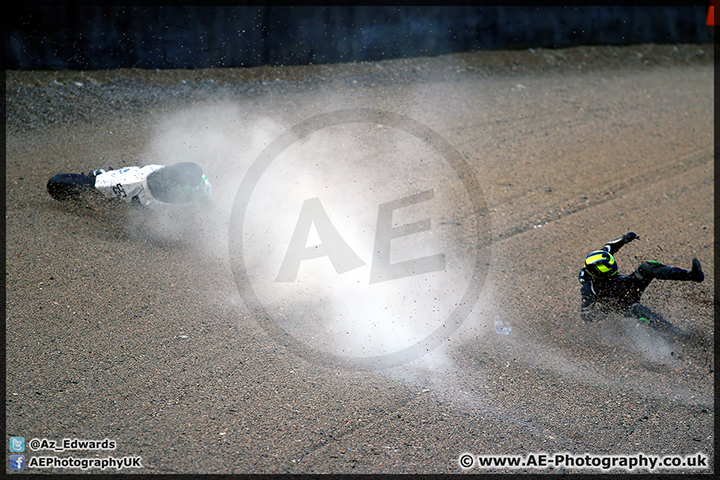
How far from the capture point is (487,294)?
8078 millimetres

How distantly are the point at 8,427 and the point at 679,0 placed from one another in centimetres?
2111

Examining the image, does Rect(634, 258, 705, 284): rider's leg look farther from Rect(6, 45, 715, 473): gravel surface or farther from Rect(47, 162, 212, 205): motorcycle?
Rect(47, 162, 212, 205): motorcycle

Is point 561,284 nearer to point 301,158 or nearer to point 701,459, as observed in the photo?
point 701,459

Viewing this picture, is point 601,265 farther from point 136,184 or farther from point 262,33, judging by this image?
point 262,33

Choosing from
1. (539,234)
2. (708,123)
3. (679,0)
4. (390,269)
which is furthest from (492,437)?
(679,0)

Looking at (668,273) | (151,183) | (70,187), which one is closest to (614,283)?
(668,273)

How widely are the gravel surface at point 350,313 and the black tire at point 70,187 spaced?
179 millimetres

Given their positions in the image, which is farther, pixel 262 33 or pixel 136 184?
pixel 262 33

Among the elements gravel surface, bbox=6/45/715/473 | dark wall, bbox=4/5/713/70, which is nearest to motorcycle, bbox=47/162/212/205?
gravel surface, bbox=6/45/715/473

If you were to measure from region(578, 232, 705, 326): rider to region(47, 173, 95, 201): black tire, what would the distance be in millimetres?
7950

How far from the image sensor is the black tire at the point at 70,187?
8.24 metres

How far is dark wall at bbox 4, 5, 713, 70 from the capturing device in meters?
11.2

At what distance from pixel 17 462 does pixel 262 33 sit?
1043 centimetres

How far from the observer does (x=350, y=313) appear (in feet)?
24.4
